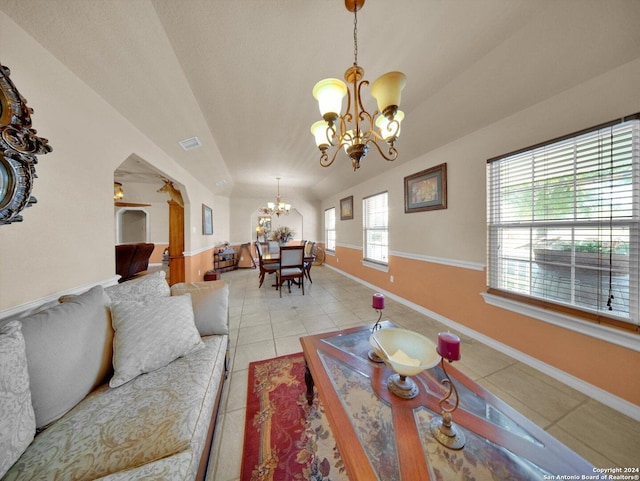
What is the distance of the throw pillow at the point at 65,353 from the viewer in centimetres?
84

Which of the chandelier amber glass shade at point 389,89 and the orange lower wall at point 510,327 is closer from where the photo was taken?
the chandelier amber glass shade at point 389,89

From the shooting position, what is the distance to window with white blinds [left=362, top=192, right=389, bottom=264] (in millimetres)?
3901

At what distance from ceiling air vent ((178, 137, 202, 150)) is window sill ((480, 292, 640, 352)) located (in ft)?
13.3

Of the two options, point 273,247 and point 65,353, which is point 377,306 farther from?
point 273,247

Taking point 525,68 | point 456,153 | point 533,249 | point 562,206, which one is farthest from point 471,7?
point 533,249

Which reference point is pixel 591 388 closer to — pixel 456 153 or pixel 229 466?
pixel 456 153

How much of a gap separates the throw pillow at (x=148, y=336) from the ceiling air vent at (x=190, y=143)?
2.25 meters

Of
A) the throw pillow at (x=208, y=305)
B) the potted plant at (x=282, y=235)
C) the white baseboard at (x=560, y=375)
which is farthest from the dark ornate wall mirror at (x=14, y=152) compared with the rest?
the potted plant at (x=282, y=235)

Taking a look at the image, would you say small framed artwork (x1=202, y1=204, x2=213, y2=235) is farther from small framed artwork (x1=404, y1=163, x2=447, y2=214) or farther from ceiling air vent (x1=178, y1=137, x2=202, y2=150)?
small framed artwork (x1=404, y1=163, x2=447, y2=214)

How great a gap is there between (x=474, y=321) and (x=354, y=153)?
2.35 meters

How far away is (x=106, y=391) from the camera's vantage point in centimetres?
100

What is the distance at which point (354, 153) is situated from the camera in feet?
4.65

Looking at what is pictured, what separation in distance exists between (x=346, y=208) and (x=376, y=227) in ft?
4.14

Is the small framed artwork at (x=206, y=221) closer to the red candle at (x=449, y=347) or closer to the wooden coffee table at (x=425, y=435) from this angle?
the wooden coffee table at (x=425, y=435)
